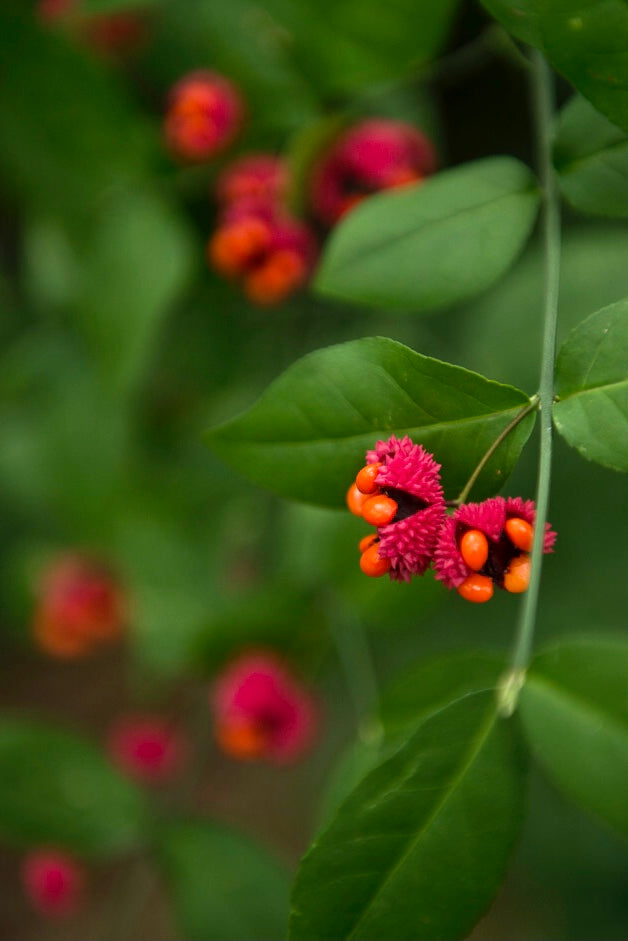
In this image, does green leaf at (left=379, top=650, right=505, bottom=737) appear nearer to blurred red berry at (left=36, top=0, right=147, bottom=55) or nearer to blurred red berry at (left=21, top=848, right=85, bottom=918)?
blurred red berry at (left=21, top=848, right=85, bottom=918)

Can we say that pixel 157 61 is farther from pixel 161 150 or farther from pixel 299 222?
pixel 299 222

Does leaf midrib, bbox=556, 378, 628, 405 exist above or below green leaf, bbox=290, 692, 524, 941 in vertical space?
above

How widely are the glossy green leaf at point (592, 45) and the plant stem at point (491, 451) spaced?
0.47ft

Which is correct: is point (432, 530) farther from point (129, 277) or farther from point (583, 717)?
point (129, 277)

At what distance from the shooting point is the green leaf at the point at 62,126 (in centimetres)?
95

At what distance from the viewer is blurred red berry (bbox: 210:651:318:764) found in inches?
34.4

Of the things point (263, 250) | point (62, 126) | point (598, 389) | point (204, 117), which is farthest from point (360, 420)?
point (62, 126)

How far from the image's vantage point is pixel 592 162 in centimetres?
50

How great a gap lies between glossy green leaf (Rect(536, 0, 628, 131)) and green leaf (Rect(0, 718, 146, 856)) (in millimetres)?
770

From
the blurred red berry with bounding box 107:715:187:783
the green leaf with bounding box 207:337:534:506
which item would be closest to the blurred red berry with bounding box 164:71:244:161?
the green leaf with bounding box 207:337:534:506

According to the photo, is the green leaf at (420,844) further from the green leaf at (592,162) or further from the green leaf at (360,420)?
the green leaf at (592,162)

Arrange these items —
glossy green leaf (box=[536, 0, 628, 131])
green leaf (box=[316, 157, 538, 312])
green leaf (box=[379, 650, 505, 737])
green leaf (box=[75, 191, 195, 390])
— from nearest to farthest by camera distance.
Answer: glossy green leaf (box=[536, 0, 628, 131]), green leaf (box=[316, 157, 538, 312]), green leaf (box=[379, 650, 505, 737]), green leaf (box=[75, 191, 195, 390])

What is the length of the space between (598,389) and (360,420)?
0.12 meters

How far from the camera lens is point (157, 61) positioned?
42.4 inches
